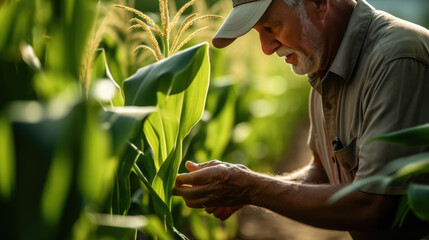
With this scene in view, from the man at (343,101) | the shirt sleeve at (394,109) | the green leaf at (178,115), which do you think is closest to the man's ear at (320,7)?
the man at (343,101)

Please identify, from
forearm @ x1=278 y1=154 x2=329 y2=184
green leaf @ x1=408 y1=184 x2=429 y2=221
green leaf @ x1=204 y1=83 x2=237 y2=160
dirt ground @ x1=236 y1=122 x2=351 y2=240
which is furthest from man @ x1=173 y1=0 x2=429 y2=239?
dirt ground @ x1=236 y1=122 x2=351 y2=240

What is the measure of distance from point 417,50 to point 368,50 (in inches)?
8.1

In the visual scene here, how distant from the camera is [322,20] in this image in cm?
201

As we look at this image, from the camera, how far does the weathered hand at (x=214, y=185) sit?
173 centimetres

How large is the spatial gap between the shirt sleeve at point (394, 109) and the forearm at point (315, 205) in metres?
0.09

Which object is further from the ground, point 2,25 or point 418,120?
point 2,25

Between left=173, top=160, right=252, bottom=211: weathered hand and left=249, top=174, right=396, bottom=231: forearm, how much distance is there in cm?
4

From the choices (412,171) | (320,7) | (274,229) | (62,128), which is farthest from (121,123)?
(274,229)

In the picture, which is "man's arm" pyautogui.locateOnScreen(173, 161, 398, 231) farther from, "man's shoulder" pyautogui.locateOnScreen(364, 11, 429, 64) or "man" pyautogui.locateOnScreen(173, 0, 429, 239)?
"man's shoulder" pyautogui.locateOnScreen(364, 11, 429, 64)

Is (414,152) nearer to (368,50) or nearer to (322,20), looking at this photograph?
(368,50)

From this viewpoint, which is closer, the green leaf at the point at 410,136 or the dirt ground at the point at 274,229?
the green leaf at the point at 410,136

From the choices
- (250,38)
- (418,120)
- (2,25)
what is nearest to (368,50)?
(418,120)

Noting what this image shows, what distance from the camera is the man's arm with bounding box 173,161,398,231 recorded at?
5.63ft

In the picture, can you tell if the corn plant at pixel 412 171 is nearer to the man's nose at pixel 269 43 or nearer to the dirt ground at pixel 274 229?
the man's nose at pixel 269 43
